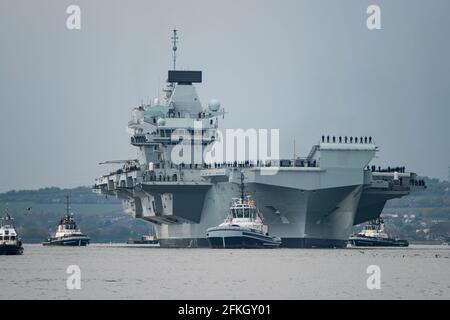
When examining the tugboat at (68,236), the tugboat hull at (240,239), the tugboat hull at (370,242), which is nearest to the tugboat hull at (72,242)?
the tugboat at (68,236)

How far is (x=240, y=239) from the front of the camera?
81.9 metres

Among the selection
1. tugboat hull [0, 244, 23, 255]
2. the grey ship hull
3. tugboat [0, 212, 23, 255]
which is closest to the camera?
tugboat [0, 212, 23, 255]

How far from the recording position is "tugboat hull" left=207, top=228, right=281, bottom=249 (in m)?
81.8

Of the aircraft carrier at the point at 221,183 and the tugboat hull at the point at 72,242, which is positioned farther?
the tugboat hull at the point at 72,242

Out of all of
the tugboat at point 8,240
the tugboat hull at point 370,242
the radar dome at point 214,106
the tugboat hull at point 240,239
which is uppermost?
the radar dome at point 214,106

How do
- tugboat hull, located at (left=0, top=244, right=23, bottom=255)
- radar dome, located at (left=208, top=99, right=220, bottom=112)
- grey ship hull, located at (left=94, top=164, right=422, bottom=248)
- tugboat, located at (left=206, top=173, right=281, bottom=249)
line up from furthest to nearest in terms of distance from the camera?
1. radar dome, located at (left=208, top=99, right=220, bottom=112)
2. grey ship hull, located at (left=94, top=164, right=422, bottom=248)
3. tugboat, located at (left=206, top=173, right=281, bottom=249)
4. tugboat hull, located at (left=0, top=244, right=23, bottom=255)

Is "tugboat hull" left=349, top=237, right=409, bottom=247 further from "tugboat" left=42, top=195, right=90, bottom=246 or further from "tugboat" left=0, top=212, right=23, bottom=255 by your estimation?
"tugboat" left=0, top=212, right=23, bottom=255

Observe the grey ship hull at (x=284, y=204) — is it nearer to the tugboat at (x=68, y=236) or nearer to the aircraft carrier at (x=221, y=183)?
the aircraft carrier at (x=221, y=183)

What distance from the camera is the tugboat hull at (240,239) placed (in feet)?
268

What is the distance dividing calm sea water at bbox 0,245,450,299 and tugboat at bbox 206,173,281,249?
685 centimetres

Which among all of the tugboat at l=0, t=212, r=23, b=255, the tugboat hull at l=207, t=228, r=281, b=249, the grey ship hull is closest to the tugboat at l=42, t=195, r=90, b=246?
the grey ship hull

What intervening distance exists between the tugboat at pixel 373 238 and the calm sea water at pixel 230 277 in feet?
96.3
